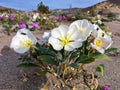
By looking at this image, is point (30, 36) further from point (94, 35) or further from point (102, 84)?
point (102, 84)

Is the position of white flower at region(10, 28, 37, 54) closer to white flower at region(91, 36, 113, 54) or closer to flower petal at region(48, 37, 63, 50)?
flower petal at region(48, 37, 63, 50)

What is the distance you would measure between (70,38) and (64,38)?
0.18 ft

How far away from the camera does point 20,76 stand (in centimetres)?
406

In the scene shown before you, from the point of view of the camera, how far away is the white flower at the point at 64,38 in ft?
11.3

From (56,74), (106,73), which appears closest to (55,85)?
(56,74)

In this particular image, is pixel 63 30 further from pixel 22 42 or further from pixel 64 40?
pixel 22 42

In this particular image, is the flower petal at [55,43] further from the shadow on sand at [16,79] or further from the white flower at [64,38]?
the shadow on sand at [16,79]

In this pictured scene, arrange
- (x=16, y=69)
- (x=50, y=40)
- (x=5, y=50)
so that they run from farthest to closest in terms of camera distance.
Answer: (x=5, y=50), (x=16, y=69), (x=50, y=40)

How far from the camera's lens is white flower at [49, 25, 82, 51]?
3.45 m

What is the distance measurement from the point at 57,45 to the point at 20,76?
796 millimetres

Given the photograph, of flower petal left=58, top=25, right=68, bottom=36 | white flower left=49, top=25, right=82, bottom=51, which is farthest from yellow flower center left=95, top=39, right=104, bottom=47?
flower petal left=58, top=25, right=68, bottom=36

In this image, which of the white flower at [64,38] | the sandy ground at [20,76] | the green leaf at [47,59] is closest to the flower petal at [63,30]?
the white flower at [64,38]

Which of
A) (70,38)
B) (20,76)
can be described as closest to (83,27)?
(70,38)

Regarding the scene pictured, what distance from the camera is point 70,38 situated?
351 centimetres
